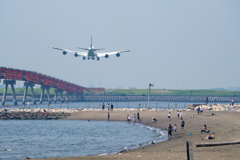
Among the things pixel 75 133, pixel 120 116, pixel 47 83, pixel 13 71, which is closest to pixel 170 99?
pixel 47 83

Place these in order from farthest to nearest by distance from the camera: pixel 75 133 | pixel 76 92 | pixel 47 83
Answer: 1. pixel 76 92
2. pixel 47 83
3. pixel 75 133

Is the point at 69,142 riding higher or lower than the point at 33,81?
lower

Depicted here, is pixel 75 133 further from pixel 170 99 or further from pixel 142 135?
pixel 170 99

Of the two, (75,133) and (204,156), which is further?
(75,133)

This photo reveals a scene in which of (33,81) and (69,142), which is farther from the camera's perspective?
(33,81)

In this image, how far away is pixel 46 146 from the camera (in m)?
34.9

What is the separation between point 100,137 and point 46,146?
8133mm

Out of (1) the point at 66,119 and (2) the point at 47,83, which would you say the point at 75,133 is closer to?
(1) the point at 66,119

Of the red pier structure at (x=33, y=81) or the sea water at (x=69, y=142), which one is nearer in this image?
the sea water at (x=69, y=142)

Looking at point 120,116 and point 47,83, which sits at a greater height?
point 47,83

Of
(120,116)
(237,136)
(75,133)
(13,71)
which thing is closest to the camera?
(237,136)

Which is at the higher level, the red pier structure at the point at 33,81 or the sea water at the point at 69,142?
the red pier structure at the point at 33,81

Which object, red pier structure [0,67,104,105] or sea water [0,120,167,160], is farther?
red pier structure [0,67,104,105]

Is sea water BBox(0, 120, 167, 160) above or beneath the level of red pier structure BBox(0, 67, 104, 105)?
beneath
